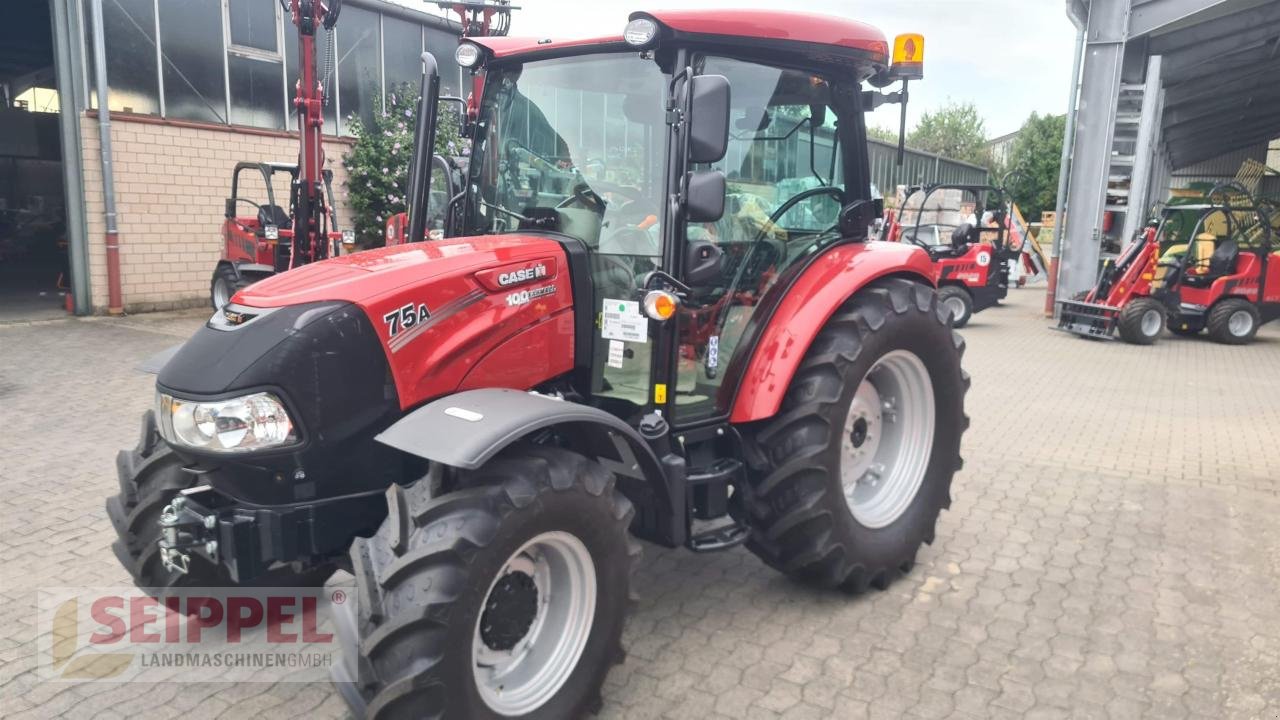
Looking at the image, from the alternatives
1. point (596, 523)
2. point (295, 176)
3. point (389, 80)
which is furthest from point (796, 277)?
point (389, 80)

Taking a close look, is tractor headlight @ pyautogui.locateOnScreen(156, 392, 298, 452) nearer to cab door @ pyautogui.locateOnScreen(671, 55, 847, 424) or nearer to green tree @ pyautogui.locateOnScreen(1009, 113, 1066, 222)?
cab door @ pyautogui.locateOnScreen(671, 55, 847, 424)

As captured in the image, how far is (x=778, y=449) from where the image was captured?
345cm

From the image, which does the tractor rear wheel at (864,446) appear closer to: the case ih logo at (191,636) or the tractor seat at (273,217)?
the case ih logo at (191,636)

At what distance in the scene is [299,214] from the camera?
10641 mm

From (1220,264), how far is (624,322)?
38.7 ft

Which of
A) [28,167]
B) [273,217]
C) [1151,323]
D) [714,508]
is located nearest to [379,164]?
[273,217]

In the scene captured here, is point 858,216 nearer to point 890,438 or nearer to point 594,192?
point 890,438

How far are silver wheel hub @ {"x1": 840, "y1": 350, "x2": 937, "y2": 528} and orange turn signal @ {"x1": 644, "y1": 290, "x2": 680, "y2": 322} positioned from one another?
132 centimetres

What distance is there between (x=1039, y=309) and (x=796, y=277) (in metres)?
13.8

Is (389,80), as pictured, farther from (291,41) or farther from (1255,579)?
(1255,579)

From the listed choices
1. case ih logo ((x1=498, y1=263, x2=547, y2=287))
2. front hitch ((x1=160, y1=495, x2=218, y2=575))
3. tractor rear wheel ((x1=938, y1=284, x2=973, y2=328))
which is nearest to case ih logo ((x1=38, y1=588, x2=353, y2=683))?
front hitch ((x1=160, y1=495, x2=218, y2=575))

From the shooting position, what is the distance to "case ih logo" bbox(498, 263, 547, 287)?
2.96 meters

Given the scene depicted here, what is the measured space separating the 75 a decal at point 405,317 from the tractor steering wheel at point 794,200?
1.43 m

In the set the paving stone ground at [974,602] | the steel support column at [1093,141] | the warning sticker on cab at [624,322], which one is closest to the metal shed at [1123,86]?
the steel support column at [1093,141]
